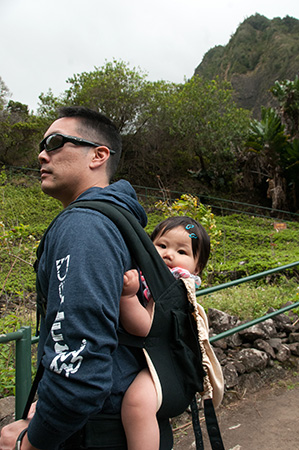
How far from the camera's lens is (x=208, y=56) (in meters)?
75.1

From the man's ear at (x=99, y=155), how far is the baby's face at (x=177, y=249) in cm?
60

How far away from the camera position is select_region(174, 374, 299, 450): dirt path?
2.85 metres

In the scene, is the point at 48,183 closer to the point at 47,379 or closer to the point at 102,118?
the point at 102,118

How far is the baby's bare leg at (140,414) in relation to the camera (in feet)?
3.71

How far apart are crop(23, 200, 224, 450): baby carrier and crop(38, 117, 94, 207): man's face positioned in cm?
21

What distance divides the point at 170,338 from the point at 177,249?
25.0 inches

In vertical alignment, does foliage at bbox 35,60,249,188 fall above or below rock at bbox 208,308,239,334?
above

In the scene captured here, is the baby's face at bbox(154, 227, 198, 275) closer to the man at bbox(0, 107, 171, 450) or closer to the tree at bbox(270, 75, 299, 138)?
the man at bbox(0, 107, 171, 450)

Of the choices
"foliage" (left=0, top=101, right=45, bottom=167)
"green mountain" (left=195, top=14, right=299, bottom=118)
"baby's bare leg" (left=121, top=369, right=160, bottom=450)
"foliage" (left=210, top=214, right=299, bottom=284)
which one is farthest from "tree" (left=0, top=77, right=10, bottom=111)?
→ "green mountain" (left=195, top=14, right=299, bottom=118)

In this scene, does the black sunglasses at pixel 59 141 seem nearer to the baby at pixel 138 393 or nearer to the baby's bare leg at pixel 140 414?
the baby at pixel 138 393

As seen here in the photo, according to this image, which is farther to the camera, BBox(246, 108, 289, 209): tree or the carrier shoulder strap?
BBox(246, 108, 289, 209): tree

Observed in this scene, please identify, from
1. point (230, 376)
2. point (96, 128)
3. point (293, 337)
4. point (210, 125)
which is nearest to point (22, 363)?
point (96, 128)

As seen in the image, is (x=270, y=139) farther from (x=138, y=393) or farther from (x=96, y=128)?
(x=138, y=393)

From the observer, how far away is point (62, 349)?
0.96 m
